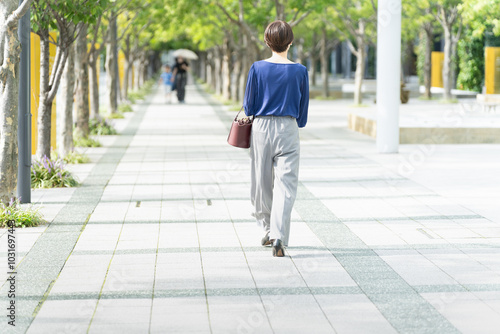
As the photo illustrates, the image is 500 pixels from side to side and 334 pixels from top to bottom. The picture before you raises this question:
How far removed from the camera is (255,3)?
2709 centimetres

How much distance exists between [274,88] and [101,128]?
13252 millimetres

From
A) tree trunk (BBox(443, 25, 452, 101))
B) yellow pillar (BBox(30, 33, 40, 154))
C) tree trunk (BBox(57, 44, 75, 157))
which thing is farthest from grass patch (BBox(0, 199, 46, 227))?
tree trunk (BBox(443, 25, 452, 101))

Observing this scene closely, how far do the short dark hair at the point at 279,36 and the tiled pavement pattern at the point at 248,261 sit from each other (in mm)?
1613

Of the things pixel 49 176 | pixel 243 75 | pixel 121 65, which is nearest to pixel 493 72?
pixel 243 75

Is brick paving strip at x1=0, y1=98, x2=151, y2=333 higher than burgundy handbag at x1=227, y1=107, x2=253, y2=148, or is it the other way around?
burgundy handbag at x1=227, y1=107, x2=253, y2=148

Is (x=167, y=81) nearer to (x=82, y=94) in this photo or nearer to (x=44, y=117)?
(x=82, y=94)

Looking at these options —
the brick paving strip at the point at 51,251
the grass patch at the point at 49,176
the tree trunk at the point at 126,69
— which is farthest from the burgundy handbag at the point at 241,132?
the tree trunk at the point at 126,69

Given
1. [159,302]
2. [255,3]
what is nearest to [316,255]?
[159,302]

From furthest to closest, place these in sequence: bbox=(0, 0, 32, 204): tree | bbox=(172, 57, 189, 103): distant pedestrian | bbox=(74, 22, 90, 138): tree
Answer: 1. bbox=(172, 57, 189, 103): distant pedestrian
2. bbox=(74, 22, 90, 138): tree
3. bbox=(0, 0, 32, 204): tree

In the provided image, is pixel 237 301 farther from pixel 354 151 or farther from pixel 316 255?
pixel 354 151

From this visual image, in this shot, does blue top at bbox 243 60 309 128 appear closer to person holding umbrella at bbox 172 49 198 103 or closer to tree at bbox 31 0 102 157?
tree at bbox 31 0 102 157

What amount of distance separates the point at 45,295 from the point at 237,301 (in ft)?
4.05

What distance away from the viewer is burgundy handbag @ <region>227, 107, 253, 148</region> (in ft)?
23.5

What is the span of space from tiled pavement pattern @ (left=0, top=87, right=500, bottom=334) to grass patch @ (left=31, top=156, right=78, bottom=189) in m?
0.27
